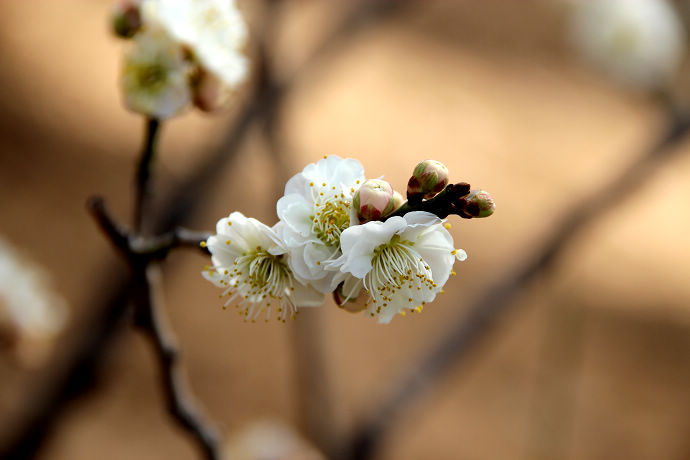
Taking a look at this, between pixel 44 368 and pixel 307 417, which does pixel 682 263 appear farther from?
pixel 44 368

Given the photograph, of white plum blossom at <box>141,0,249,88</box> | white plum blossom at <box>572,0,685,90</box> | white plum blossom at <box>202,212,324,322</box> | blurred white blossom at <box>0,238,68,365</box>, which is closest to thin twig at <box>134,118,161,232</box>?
white plum blossom at <box>141,0,249,88</box>

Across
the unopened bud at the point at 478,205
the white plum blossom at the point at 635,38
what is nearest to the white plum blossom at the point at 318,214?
the unopened bud at the point at 478,205

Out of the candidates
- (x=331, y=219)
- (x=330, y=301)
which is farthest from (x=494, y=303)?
(x=331, y=219)

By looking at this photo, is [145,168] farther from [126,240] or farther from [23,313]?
[23,313]

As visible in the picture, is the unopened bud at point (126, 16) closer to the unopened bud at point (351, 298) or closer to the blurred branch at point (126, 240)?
the blurred branch at point (126, 240)

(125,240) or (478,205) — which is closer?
(478,205)

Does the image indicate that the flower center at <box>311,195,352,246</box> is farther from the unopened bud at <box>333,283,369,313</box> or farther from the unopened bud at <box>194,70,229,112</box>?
the unopened bud at <box>194,70,229,112</box>
